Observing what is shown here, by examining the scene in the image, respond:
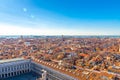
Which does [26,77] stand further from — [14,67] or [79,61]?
[79,61]

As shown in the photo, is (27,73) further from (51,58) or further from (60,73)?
(51,58)

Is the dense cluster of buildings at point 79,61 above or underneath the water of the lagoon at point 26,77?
above

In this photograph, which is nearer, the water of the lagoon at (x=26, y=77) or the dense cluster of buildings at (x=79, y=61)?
the dense cluster of buildings at (x=79, y=61)

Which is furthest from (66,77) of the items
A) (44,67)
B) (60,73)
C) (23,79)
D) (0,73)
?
(0,73)

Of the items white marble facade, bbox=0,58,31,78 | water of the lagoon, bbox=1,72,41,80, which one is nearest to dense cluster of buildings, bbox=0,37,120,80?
white marble facade, bbox=0,58,31,78

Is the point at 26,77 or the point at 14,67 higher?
the point at 14,67

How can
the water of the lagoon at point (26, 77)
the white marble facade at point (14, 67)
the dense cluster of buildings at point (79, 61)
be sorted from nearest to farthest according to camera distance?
the dense cluster of buildings at point (79, 61)
the water of the lagoon at point (26, 77)
the white marble facade at point (14, 67)

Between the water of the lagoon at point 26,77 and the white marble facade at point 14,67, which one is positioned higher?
the white marble facade at point 14,67

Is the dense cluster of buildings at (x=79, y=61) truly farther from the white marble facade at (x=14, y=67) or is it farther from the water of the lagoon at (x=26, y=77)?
the water of the lagoon at (x=26, y=77)

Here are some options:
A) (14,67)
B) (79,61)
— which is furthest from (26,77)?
(79,61)

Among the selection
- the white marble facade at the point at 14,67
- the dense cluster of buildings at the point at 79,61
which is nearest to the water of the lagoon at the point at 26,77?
the white marble facade at the point at 14,67

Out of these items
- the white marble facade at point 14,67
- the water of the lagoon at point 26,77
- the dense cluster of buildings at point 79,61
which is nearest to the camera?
the dense cluster of buildings at point 79,61

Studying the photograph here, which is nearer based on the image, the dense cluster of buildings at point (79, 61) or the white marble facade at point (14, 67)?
the dense cluster of buildings at point (79, 61)
